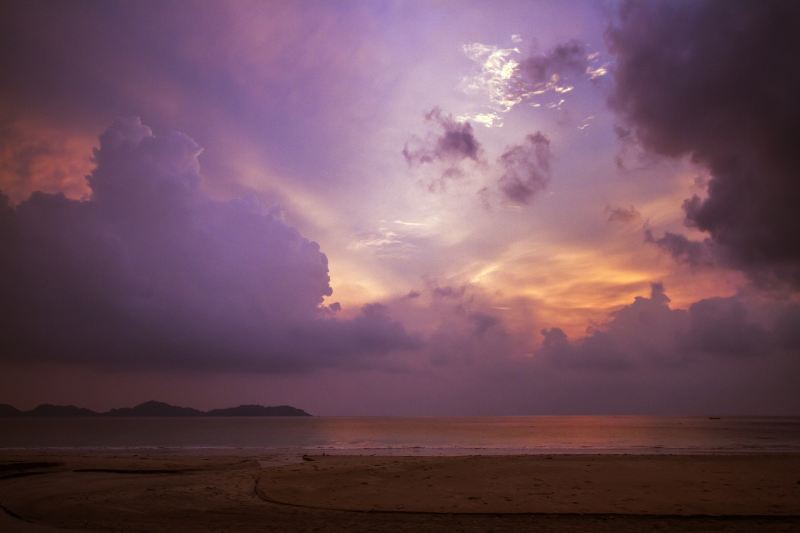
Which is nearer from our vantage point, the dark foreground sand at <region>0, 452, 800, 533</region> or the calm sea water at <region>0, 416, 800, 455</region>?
the dark foreground sand at <region>0, 452, 800, 533</region>

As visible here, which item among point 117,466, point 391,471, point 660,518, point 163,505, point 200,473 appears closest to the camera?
point 660,518

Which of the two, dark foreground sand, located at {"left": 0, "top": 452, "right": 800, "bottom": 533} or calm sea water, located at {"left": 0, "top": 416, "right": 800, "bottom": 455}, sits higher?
dark foreground sand, located at {"left": 0, "top": 452, "right": 800, "bottom": 533}

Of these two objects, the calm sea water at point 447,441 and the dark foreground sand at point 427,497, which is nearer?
the dark foreground sand at point 427,497

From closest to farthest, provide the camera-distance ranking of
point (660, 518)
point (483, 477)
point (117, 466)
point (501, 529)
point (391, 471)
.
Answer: point (501, 529), point (660, 518), point (483, 477), point (391, 471), point (117, 466)

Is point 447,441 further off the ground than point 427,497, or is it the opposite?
point 427,497

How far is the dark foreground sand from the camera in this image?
12734 mm

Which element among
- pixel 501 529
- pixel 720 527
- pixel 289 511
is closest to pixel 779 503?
pixel 720 527

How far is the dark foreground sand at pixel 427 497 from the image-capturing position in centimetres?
1273

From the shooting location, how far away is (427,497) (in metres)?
15.9

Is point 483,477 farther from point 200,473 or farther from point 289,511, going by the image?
point 200,473

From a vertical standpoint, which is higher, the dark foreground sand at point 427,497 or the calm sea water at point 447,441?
the dark foreground sand at point 427,497

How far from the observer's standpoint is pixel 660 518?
42.5ft

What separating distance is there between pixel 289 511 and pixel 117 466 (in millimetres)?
17120

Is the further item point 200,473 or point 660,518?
point 200,473
